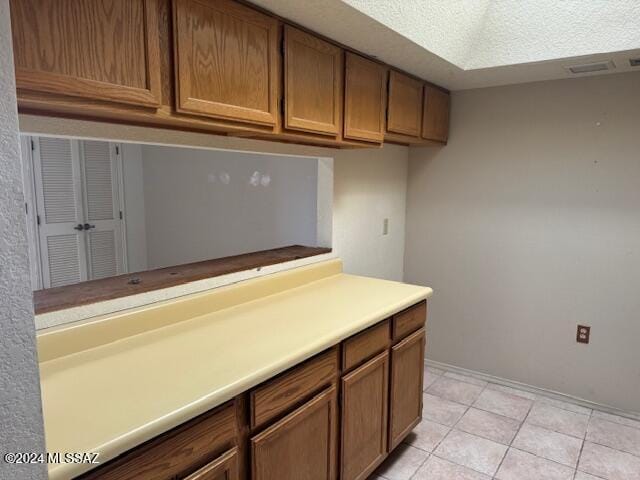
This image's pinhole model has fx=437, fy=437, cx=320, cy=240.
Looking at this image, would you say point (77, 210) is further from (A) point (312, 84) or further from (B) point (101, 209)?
(A) point (312, 84)

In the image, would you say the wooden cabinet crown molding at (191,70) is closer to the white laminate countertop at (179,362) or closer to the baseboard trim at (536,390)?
the white laminate countertop at (179,362)

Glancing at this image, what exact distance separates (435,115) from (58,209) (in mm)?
3320

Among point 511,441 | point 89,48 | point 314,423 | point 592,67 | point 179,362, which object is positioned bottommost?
point 511,441

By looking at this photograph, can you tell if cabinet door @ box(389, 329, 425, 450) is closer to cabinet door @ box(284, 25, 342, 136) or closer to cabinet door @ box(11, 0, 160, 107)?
cabinet door @ box(284, 25, 342, 136)

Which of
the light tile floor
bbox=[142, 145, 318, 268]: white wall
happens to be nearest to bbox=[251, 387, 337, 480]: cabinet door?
the light tile floor

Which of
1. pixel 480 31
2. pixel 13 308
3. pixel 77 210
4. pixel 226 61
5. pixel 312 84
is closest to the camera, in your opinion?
pixel 13 308

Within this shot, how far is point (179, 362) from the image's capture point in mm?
1367

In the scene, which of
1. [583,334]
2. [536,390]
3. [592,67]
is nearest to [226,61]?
[592,67]

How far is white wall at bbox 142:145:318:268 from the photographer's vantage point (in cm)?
271

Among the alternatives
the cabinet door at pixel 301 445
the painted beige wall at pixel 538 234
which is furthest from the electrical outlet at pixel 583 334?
the cabinet door at pixel 301 445

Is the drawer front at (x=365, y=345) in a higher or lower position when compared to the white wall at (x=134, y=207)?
lower

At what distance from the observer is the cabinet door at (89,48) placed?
103cm

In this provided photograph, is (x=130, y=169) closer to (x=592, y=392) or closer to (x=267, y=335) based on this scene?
(x=267, y=335)

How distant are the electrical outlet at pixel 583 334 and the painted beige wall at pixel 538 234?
0.03m
